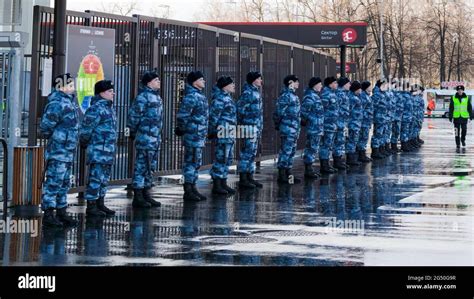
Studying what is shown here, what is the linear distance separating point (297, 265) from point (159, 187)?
949 centimetres

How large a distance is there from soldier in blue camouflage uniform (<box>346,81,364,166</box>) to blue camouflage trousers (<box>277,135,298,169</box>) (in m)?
5.17

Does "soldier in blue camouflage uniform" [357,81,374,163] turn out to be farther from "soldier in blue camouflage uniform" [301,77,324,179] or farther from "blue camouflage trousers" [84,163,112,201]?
"blue camouflage trousers" [84,163,112,201]

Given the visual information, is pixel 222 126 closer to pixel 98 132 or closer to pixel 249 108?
pixel 249 108

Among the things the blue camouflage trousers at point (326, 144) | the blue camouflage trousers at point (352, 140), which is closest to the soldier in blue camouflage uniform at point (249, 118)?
the blue camouflage trousers at point (326, 144)

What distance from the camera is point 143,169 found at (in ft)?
53.1

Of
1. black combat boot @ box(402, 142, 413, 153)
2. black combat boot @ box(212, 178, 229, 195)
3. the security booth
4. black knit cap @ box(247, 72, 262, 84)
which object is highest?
the security booth

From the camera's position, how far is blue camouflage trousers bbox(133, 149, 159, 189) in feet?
52.7

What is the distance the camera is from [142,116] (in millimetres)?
16062

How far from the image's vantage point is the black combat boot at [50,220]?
45.1ft

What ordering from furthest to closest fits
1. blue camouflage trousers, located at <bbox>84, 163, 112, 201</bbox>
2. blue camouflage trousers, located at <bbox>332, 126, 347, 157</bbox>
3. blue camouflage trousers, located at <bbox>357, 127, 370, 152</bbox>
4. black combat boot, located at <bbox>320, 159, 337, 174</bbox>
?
blue camouflage trousers, located at <bbox>357, 127, 370, 152</bbox> → blue camouflage trousers, located at <bbox>332, 126, 347, 157</bbox> → black combat boot, located at <bbox>320, 159, 337, 174</bbox> → blue camouflage trousers, located at <bbox>84, 163, 112, 201</bbox>

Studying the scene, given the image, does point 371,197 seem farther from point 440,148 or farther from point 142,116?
point 440,148

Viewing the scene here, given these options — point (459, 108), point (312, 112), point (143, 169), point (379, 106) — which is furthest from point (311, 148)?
point (459, 108)

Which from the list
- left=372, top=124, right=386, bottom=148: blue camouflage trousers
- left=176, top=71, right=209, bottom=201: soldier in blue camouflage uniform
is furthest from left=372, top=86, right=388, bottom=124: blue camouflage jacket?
left=176, top=71, right=209, bottom=201: soldier in blue camouflage uniform
